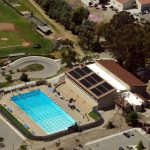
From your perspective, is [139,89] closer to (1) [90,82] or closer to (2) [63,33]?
(1) [90,82]

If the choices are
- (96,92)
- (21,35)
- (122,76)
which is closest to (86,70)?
(122,76)

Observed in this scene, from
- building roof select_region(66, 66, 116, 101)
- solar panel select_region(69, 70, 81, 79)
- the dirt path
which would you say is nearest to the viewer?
building roof select_region(66, 66, 116, 101)

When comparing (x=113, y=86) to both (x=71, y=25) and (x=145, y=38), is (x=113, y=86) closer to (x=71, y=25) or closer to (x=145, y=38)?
(x=145, y=38)

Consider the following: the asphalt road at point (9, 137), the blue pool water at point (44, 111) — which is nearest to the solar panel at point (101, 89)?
the blue pool water at point (44, 111)

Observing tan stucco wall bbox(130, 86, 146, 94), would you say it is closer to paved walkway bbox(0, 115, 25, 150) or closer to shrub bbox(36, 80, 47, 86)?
shrub bbox(36, 80, 47, 86)

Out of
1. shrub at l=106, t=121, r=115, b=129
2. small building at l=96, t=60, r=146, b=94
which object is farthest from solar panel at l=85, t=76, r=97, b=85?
shrub at l=106, t=121, r=115, b=129

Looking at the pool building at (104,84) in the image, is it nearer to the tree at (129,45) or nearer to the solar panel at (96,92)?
the solar panel at (96,92)
